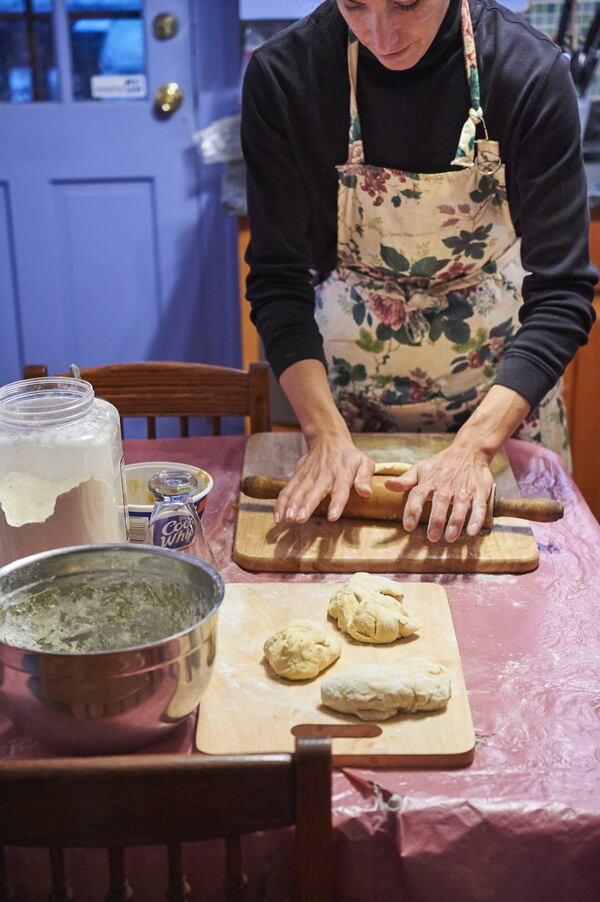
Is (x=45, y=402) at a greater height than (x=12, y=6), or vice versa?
(x=12, y=6)

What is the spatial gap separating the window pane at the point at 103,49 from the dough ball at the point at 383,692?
95.8 inches

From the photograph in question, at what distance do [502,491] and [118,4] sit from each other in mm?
2152

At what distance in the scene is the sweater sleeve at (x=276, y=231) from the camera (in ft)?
4.93

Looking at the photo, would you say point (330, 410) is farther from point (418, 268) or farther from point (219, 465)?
point (418, 268)

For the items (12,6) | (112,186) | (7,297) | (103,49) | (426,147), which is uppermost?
(12,6)

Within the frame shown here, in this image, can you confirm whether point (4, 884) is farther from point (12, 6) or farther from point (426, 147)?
point (12, 6)

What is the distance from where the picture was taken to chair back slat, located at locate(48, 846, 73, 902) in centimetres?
67

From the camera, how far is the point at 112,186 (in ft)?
9.77

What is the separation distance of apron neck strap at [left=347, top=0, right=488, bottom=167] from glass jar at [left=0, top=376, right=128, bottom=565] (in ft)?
2.26

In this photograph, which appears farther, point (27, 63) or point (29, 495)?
point (27, 63)

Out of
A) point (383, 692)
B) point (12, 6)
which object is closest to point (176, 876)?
point (383, 692)

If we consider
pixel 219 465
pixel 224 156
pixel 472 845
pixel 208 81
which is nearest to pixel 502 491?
pixel 219 465

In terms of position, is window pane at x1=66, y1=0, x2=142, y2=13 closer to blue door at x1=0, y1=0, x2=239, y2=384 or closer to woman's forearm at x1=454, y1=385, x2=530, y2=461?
blue door at x1=0, y1=0, x2=239, y2=384

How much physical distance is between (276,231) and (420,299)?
0.28m
